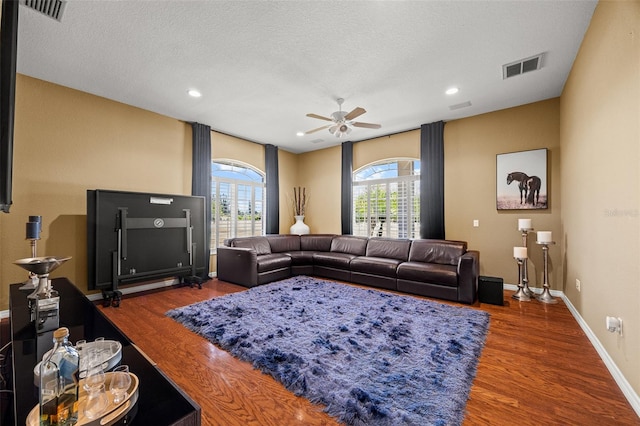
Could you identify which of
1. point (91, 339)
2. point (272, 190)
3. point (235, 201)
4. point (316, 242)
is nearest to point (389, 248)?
point (316, 242)

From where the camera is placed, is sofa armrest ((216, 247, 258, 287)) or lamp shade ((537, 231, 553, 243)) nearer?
lamp shade ((537, 231, 553, 243))

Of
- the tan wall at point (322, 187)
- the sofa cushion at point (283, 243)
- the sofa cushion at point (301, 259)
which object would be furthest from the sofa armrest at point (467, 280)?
the sofa cushion at point (283, 243)

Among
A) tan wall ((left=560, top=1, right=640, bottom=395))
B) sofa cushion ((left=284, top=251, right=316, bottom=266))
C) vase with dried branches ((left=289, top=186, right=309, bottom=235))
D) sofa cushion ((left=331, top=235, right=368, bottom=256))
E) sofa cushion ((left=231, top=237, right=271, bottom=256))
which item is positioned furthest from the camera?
vase with dried branches ((left=289, top=186, right=309, bottom=235))

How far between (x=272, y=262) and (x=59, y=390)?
419 centimetres

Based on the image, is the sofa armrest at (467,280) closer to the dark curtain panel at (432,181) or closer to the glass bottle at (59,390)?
the dark curtain panel at (432,181)

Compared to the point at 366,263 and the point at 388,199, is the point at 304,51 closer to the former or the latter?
the point at 366,263

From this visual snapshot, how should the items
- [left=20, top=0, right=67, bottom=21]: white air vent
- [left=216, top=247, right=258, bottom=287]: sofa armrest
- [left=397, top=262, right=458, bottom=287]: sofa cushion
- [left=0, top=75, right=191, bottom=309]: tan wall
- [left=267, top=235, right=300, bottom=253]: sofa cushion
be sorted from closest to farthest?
[left=20, top=0, right=67, bottom=21]: white air vent, [left=0, top=75, right=191, bottom=309]: tan wall, [left=397, top=262, right=458, bottom=287]: sofa cushion, [left=216, top=247, right=258, bottom=287]: sofa armrest, [left=267, top=235, right=300, bottom=253]: sofa cushion

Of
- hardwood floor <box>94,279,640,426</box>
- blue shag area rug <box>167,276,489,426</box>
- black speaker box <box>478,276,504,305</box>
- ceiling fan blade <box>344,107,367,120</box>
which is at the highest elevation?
ceiling fan blade <box>344,107,367,120</box>

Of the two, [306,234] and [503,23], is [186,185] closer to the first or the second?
[306,234]

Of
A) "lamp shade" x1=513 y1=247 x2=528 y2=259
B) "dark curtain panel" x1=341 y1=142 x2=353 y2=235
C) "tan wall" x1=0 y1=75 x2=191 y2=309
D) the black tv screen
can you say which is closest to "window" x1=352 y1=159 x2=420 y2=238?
"dark curtain panel" x1=341 y1=142 x2=353 y2=235

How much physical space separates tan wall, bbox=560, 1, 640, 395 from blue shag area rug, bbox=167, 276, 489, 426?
102cm

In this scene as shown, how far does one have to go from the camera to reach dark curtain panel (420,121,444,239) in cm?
502

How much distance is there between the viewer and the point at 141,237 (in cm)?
406

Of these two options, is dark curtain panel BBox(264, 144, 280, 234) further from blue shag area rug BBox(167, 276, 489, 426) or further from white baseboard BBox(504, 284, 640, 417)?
white baseboard BBox(504, 284, 640, 417)
